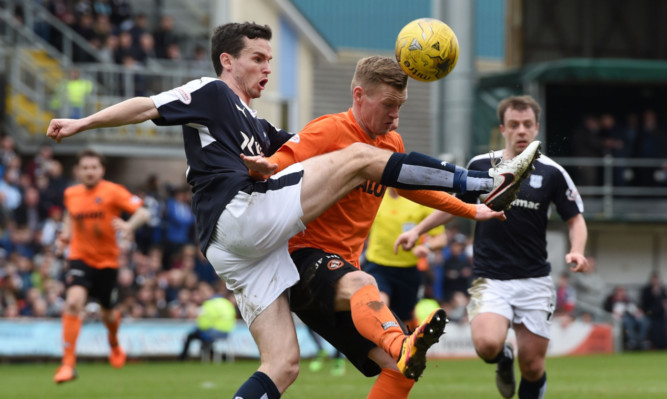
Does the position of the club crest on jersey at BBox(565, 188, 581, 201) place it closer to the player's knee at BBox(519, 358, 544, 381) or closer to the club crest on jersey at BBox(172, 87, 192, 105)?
the player's knee at BBox(519, 358, 544, 381)

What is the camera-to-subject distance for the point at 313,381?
1327 cm

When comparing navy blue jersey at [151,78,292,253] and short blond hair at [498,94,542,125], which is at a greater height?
short blond hair at [498,94,542,125]

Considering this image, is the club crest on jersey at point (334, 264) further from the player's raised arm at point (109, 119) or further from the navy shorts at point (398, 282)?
the navy shorts at point (398, 282)

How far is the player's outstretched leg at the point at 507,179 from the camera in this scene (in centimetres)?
610

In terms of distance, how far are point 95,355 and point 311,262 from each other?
12.2m

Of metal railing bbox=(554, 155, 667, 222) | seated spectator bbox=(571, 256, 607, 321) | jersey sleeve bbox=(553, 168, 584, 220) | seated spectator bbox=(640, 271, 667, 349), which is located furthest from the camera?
metal railing bbox=(554, 155, 667, 222)

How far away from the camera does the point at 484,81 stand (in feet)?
85.0

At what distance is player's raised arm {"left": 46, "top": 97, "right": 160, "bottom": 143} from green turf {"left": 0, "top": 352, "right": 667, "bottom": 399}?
511 cm

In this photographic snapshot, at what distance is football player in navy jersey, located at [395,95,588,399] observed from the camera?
28.6 ft

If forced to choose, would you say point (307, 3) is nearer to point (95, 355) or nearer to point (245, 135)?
point (95, 355)

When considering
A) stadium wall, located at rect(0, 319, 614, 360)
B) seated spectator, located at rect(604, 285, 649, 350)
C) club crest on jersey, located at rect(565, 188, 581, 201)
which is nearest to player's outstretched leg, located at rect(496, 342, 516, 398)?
club crest on jersey, located at rect(565, 188, 581, 201)

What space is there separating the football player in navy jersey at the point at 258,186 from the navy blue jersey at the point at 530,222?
2.65 m

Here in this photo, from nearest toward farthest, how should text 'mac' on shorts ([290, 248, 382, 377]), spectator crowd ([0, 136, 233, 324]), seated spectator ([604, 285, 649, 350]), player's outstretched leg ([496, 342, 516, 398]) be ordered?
1. text 'mac' on shorts ([290, 248, 382, 377])
2. player's outstretched leg ([496, 342, 516, 398])
3. spectator crowd ([0, 136, 233, 324])
4. seated spectator ([604, 285, 649, 350])

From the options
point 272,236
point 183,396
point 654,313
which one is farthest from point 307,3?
point 272,236
